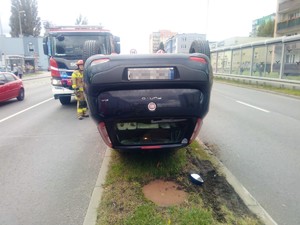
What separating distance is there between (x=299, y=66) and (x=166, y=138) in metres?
15.0

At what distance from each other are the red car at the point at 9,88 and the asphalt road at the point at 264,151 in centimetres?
882

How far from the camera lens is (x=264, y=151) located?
17.9 feet

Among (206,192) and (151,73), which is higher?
(151,73)

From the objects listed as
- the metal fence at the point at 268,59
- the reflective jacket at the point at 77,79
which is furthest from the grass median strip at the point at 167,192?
the metal fence at the point at 268,59

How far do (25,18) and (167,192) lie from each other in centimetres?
7702

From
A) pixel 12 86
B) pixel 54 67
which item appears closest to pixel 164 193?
pixel 54 67

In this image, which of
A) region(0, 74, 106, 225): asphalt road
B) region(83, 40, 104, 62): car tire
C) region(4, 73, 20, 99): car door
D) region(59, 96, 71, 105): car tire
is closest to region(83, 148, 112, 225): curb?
region(0, 74, 106, 225): asphalt road

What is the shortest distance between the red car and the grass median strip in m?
9.21

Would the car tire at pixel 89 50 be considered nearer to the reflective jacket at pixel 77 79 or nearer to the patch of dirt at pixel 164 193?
the patch of dirt at pixel 164 193

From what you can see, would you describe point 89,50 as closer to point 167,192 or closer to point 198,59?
point 198,59

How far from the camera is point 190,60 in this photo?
331cm

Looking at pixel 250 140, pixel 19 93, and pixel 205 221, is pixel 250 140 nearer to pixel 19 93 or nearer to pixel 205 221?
pixel 205 221

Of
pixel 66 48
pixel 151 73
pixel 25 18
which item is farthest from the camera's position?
pixel 25 18

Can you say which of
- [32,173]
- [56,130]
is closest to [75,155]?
[32,173]
